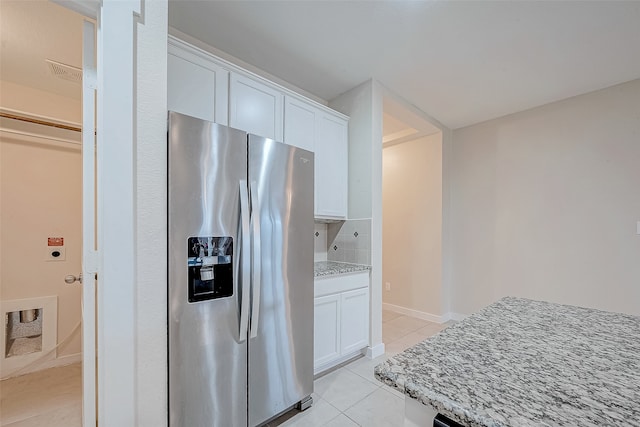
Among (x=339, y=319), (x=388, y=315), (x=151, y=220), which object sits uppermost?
(x=151, y=220)

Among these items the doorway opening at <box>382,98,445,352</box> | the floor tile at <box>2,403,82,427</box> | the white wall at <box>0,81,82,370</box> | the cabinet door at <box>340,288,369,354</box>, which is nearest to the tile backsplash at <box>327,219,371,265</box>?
the cabinet door at <box>340,288,369,354</box>

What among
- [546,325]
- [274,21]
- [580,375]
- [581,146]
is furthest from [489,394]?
[581,146]

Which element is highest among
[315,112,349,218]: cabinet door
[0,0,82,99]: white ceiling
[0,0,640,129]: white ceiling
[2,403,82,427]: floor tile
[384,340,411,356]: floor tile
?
[0,0,640,129]: white ceiling

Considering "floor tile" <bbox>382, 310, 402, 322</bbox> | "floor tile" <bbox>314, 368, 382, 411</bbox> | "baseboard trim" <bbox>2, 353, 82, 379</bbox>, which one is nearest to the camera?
"floor tile" <bbox>314, 368, 382, 411</bbox>

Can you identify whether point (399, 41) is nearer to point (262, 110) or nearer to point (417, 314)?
point (262, 110)

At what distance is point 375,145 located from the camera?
103 inches

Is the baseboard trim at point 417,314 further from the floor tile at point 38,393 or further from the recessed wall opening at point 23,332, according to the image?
the recessed wall opening at point 23,332

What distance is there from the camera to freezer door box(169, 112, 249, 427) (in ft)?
3.92

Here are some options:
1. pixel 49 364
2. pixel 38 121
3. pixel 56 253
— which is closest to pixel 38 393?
pixel 49 364

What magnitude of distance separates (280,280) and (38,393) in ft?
7.17

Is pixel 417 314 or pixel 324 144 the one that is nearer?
pixel 324 144

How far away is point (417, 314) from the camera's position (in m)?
3.76

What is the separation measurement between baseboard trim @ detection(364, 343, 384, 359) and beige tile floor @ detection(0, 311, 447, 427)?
0.07 meters

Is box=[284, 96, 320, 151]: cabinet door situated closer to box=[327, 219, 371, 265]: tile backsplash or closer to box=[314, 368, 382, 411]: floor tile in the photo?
box=[327, 219, 371, 265]: tile backsplash
